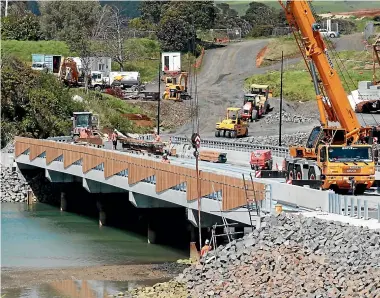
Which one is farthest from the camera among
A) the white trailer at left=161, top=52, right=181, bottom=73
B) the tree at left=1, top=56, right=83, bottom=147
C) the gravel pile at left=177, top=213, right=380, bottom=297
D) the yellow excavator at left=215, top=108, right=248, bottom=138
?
the white trailer at left=161, top=52, right=181, bottom=73

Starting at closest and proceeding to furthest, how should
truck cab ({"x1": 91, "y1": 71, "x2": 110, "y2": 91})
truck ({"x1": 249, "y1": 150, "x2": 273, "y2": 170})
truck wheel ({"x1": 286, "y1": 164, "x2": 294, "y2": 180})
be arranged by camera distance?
truck wheel ({"x1": 286, "y1": 164, "x2": 294, "y2": 180}), truck ({"x1": 249, "y1": 150, "x2": 273, "y2": 170}), truck cab ({"x1": 91, "y1": 71, "x2": 110, "y2": 91})

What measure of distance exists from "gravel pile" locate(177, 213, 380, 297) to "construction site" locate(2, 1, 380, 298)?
0.04m

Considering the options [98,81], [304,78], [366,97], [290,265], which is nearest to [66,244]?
[290,265]

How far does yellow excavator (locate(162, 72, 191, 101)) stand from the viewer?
96.9 m

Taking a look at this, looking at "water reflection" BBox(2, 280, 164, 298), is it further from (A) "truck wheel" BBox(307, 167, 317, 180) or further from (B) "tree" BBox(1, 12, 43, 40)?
(B) "tree" BBox(1, 12, 43, 40)

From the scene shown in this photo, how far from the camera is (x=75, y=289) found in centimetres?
3966

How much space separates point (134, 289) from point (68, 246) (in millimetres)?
13100

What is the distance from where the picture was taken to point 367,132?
47.4 meters

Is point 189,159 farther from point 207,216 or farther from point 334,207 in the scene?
point 334,207

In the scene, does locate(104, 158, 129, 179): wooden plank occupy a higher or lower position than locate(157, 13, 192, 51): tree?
lower

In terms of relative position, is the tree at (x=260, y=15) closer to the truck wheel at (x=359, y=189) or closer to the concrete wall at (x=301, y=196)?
the truck wheel at (x=359, y=189)

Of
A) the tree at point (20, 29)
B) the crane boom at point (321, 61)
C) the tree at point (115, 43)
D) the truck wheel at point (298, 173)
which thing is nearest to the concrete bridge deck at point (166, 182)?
the truck wheel at point (298, 173)

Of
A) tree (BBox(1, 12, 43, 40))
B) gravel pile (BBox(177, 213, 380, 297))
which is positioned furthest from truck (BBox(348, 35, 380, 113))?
gravel pile (BBox(177, 213, 380, 297))

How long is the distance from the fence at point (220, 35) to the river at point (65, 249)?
71.6 meters
